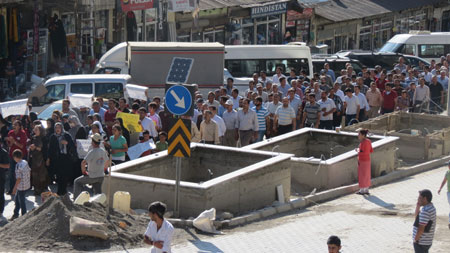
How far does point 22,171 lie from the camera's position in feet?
54.0

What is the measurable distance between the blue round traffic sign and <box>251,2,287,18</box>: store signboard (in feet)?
99.7

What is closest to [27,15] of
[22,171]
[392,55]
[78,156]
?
[392,55]

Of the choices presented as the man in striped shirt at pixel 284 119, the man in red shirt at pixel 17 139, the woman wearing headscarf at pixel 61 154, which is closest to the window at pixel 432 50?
the man in striped shirt at pixel 284 119

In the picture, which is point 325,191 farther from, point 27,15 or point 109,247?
point 27,15

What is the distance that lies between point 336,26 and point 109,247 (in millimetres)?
39190

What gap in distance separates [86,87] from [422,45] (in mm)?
19604

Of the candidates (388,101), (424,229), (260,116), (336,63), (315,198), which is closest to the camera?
(424,229)

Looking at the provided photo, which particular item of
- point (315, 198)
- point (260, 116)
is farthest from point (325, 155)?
point (315, 198)

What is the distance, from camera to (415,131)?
23453 mm

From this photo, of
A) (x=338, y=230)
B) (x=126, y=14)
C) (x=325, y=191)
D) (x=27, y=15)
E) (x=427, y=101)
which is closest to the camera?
(x=338, y=230)

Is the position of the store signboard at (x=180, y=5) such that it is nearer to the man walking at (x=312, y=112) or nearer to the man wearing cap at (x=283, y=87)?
the man wearing cap at (x=283, y=87)

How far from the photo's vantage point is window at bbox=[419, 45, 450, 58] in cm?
4006

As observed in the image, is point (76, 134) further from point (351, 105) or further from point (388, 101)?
point (388, 101)

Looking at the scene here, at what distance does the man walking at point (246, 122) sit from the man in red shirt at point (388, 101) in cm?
593
